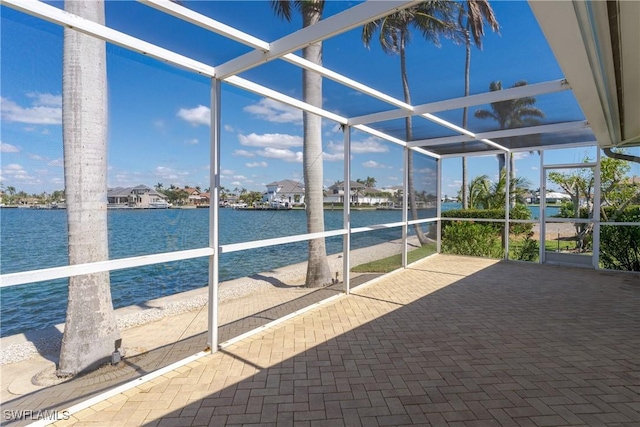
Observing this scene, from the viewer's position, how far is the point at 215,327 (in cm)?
313

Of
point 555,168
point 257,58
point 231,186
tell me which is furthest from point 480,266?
point 257,58

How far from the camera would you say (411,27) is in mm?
3445

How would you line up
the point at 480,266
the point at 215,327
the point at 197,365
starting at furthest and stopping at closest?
the point at 480,266, the point at 215,327, the point at 197,365

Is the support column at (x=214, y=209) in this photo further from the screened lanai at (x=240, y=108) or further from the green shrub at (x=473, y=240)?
the green shrub at (x=473, y=240)

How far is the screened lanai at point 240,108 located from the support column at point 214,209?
0.01 m

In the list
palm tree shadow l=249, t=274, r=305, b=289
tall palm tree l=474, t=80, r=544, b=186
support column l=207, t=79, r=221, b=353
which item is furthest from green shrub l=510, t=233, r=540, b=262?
support column l=207, t=79, r=221, b=353

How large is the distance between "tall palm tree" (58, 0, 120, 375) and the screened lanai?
9 centimetres

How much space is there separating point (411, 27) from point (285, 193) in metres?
2.45

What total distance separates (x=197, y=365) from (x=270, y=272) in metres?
2.07

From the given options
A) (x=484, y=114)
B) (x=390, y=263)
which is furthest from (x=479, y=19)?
(x=390, y=263)

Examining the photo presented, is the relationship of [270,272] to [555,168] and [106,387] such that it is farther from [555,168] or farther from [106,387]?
[555,168]

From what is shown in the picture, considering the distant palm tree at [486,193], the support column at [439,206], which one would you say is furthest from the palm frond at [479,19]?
the distant palm tree at [486,193]
